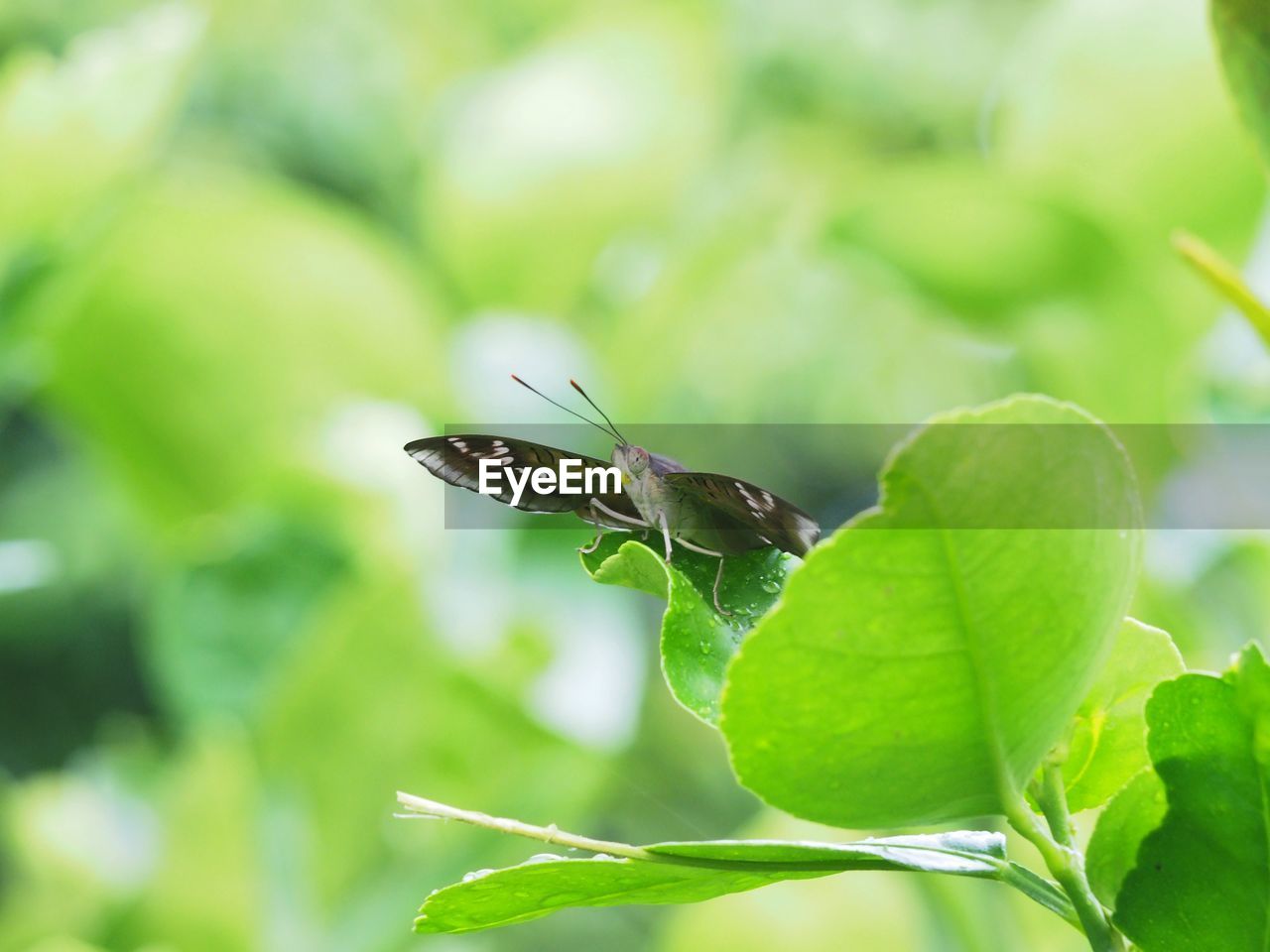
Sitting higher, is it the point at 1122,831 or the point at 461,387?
the point at 1122,831

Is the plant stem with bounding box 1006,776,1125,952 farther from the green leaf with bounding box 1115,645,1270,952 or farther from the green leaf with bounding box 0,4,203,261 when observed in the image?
the green leaf with bounding box 0,4,203,261

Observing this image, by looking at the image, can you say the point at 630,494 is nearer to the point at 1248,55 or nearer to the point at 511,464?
the point at 511,464

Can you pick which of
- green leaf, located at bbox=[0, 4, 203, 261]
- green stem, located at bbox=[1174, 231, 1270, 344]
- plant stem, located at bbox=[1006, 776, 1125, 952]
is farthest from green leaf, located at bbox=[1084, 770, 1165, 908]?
green leaf, located at bbox=[0, 4, 203, 261]

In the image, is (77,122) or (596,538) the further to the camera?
(77,122)

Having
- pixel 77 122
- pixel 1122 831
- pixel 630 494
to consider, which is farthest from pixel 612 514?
pixel 77 122

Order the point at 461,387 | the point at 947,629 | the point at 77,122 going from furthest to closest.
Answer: the point at 461,387 < the point at 77,122 < the point at 947,629

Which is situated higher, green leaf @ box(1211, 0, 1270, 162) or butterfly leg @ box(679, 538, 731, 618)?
green leaf @ box(1211, 0, 1270, 162)

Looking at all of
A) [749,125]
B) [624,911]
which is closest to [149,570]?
[624,911]
